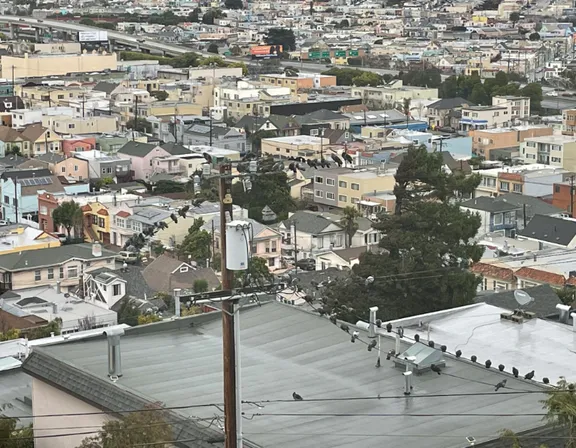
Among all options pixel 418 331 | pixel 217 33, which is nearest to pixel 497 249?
pixel 418 331

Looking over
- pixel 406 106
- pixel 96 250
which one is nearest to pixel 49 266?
pixel 96 250

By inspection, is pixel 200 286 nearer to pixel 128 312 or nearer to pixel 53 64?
pixel 128 312

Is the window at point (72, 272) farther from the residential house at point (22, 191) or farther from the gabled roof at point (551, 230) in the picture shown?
the gabled roof at point (551, 230)

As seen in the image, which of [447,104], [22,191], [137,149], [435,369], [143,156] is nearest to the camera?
[435,369]

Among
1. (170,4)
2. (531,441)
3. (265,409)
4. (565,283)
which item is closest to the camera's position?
(531,441)

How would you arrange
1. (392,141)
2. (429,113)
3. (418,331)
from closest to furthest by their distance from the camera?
(418,331) < (392,141) < (429,113)

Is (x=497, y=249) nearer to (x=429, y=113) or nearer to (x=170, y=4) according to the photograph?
(x=429, y=113)
